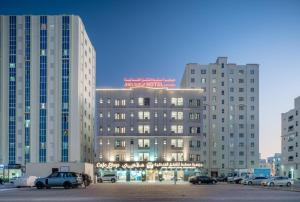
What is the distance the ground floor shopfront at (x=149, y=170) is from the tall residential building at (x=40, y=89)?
1641cm

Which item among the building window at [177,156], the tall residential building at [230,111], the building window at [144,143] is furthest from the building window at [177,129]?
the tall residential building at [230,111]

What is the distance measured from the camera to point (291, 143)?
142000 mm

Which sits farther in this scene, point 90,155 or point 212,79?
point 212,79

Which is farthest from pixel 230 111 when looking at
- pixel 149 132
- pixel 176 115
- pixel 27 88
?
pixel 27 88

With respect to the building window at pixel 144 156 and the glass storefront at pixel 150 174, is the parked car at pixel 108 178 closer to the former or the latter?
the glass storefront at pixel 150 174

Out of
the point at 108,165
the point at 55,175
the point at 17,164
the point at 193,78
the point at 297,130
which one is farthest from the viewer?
the point at 193,78

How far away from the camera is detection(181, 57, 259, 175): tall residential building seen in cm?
16512

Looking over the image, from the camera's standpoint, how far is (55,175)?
195ft

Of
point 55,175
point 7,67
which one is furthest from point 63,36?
point 55,175

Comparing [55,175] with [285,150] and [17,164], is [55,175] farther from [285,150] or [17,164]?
[285,150]

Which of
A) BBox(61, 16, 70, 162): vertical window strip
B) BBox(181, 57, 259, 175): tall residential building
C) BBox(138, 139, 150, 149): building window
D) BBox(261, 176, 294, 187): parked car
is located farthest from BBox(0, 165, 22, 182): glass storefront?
BBox(181, 57, 259, 175): tall residential building

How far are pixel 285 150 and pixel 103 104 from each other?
5910 cm

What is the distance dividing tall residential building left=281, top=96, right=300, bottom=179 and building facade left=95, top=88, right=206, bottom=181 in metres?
27.9

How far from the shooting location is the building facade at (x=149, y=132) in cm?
12738
